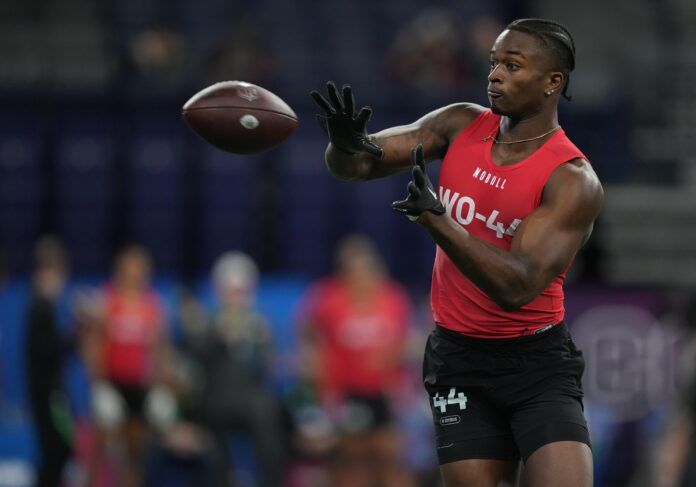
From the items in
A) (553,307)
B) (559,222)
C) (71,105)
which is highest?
(71,105)

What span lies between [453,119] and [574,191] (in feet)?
2.18

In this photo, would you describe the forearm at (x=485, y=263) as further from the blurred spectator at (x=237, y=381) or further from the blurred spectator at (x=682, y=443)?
the blurred spectator at (x=237, y=381)

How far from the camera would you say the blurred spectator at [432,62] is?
39.9 feet

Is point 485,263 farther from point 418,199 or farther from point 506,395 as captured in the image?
point 506,395

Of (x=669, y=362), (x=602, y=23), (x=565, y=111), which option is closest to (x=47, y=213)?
(x=565, y=111)

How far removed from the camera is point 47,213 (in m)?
11.5

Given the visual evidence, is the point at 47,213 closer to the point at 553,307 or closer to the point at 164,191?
the point at 164,191

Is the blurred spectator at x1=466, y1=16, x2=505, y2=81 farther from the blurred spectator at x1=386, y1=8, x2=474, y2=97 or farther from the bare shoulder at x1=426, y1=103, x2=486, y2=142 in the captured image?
the bare shoulder at x1=426, y1=103, x2=486, y2=142

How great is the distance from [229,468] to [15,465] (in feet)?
6.60

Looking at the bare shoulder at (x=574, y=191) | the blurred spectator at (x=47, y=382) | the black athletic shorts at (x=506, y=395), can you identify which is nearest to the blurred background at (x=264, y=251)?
the blurred spectator at (x=47, y=382)

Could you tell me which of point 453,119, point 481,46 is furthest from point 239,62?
point 453,119

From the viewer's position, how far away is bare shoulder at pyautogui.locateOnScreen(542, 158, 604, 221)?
4.18m

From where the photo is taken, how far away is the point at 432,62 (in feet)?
40.7

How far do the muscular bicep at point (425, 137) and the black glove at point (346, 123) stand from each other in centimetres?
13
